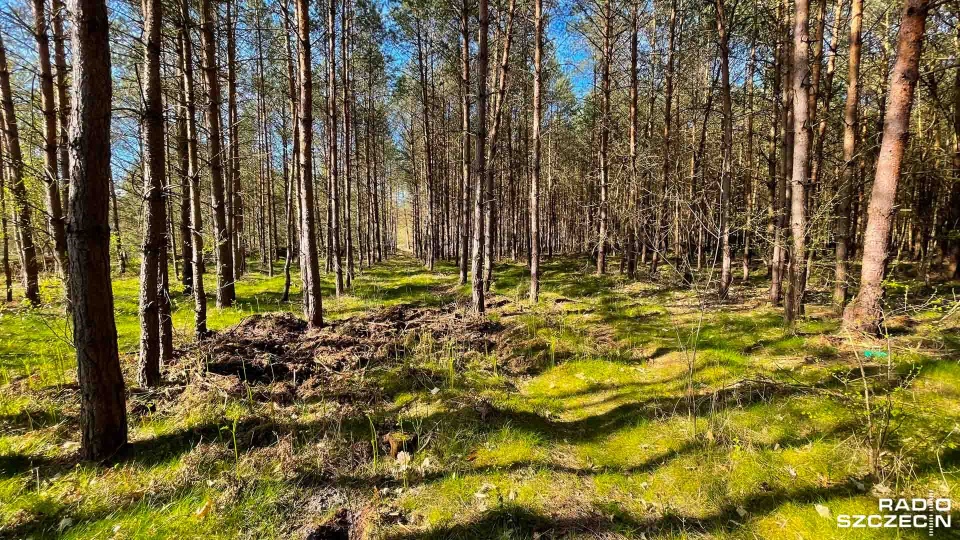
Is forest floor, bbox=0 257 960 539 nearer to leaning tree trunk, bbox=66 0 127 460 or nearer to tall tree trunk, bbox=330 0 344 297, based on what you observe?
leaning tree trunk, bbox=66 0 127 460

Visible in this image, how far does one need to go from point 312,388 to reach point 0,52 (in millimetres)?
12245

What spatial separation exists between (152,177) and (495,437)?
5124 mm

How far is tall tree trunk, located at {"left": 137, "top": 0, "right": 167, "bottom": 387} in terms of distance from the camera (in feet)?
14.9

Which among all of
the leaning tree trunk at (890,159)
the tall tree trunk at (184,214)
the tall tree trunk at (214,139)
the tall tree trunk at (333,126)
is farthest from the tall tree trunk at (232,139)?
the leaning tree trunk at (890,159)

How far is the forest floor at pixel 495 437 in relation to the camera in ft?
9.80

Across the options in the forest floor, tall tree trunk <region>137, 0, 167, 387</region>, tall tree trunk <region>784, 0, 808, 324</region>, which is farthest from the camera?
tall tree trunk <region>784, 0, 808, 324</region>

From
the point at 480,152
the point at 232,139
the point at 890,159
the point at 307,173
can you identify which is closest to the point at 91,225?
the point at 307,173

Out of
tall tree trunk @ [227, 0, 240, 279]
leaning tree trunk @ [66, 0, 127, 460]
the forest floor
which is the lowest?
the forest floor

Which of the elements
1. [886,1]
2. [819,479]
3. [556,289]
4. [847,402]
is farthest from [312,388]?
[886,1]

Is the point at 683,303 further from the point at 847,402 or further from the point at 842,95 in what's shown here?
the point at 842,95

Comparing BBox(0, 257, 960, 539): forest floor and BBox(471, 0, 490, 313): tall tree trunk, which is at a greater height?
BBox(471, 0, 490, 313): tall tree trunk

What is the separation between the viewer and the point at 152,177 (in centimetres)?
464

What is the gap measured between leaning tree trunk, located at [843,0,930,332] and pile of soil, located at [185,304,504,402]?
18.8ft

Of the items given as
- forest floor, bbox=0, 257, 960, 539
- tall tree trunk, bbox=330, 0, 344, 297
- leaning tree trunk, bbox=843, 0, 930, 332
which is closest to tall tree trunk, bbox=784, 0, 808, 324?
leaning tree trunk, bbox=843, 0, 930, 332
